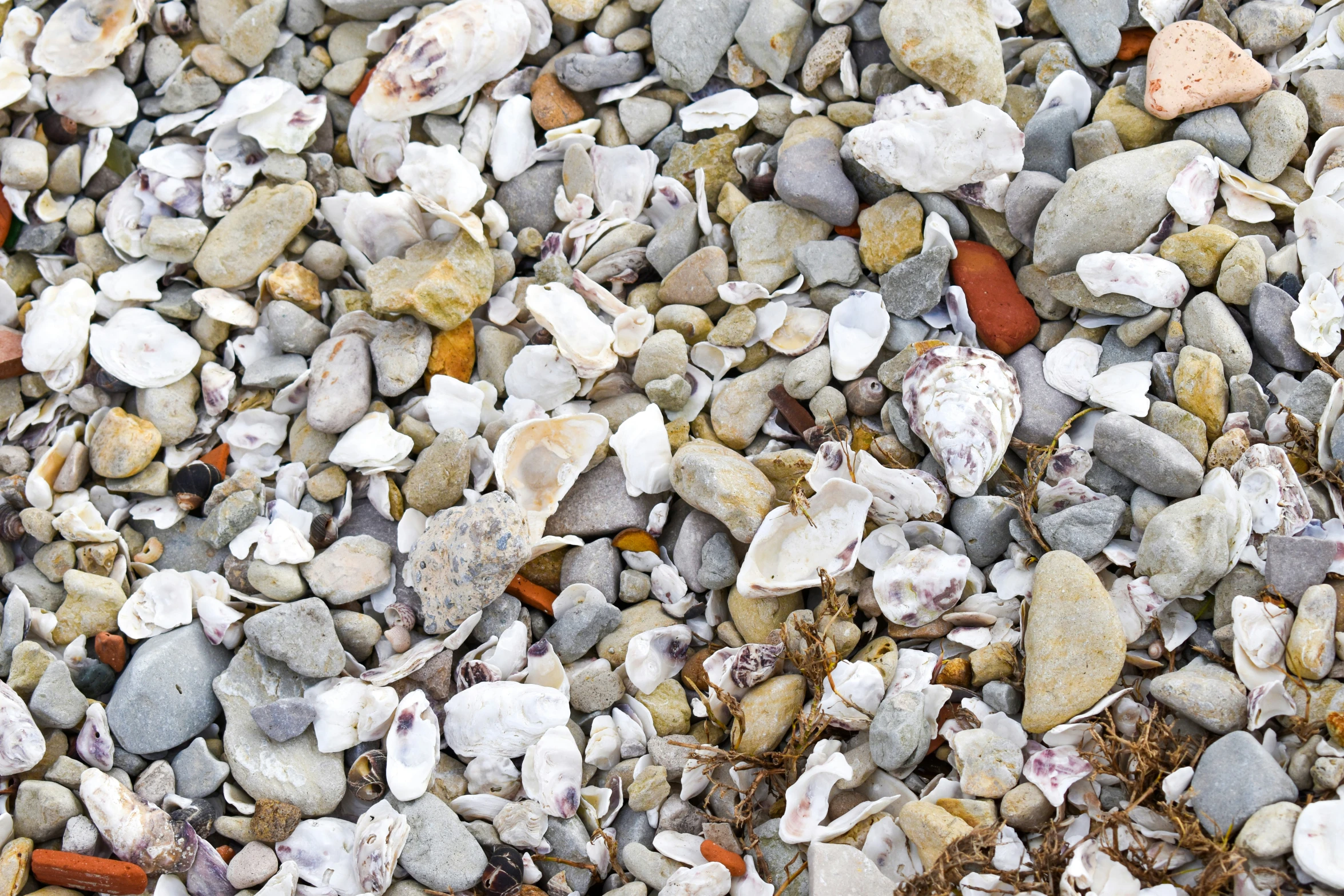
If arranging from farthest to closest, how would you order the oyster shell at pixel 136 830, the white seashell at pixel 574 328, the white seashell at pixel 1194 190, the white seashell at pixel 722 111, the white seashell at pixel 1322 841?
the white seashell at pixel 722 111, the white seashell at pixel 574 328, the white seashell at pixel 1194 190, the oyster shell at pixel 136 830, the white seashell at pixel 1322 841

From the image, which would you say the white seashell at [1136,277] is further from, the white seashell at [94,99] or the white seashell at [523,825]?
the white seashell at [94,99]

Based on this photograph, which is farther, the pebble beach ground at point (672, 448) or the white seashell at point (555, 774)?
the white seashell at point (555, 774)

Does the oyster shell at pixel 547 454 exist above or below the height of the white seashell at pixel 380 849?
above

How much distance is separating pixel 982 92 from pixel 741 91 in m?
0.76

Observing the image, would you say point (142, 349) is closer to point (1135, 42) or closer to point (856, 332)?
point (856, 332)

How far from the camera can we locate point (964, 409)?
251cm

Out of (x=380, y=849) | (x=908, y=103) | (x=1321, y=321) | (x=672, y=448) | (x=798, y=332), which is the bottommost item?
(x=380, y=849)


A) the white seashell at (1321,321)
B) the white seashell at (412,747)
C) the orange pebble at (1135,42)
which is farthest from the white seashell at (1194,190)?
the white seashell at (412,747)

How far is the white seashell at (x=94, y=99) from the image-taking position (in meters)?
3.27

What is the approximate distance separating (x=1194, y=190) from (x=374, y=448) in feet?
8.05

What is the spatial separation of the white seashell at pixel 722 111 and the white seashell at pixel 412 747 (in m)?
1.98

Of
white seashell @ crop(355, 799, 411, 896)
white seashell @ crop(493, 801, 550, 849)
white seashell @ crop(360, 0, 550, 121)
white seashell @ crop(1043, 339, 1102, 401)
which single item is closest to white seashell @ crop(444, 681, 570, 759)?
white seashell @ crop(493, 801, 550, 849)

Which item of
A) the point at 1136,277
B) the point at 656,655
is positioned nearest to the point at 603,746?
the point at 656,655

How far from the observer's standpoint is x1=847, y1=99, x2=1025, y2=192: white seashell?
2721 millimetres
